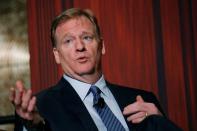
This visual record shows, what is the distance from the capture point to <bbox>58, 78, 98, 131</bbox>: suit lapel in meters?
1.41

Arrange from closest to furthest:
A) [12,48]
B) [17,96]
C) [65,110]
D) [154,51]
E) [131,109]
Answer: [17,96], [131,109], [65,110], [154,51], [12,48]

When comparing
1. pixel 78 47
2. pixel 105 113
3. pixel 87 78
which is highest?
pixel 78 47

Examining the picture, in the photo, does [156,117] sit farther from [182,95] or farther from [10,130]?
[10,130]

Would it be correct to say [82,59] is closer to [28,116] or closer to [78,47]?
[78,47]

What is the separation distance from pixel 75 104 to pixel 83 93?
8 centimetres

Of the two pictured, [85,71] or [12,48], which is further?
[12,48]

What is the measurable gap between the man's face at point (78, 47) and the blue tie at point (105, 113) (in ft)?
0.30

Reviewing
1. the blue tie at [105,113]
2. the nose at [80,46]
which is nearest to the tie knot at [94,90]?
the blue tie at [105,113]

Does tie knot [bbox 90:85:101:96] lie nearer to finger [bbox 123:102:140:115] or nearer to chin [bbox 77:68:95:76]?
chin [bbox 77:68:95:76]

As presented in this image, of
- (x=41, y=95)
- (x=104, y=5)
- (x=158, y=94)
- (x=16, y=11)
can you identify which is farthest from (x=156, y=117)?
(x=16, y=11)

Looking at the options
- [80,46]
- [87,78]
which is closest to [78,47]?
[80,46]

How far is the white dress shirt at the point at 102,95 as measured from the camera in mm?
1457

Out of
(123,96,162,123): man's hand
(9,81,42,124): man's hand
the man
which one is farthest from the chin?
(9,81,42,124): man's hand

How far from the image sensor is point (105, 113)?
147cm
